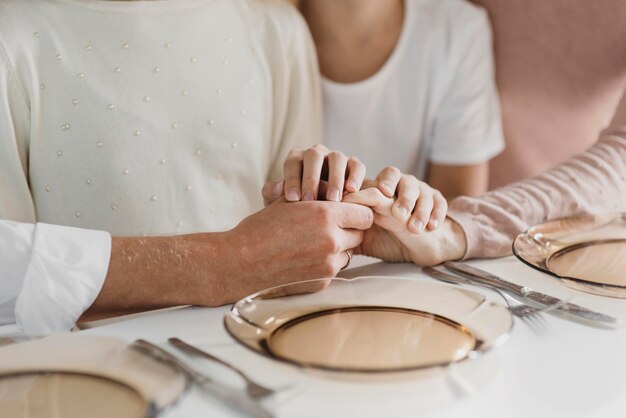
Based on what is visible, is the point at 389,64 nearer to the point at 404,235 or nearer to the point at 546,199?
the point at 546,199

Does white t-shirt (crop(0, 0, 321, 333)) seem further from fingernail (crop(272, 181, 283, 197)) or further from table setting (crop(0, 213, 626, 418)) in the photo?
table setting (crop(0, 213, 626, 418))

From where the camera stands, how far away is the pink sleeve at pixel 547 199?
93 cm

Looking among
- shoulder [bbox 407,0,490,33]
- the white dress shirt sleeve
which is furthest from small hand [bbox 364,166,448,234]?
shoulder [bbox 407,0,490,33]

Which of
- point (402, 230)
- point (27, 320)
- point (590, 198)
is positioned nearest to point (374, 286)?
point (402, 230)

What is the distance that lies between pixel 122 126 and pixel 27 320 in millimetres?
402

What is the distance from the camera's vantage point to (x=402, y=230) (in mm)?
890

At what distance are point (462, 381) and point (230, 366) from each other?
17 centimetres

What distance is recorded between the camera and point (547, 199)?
1.03 metres

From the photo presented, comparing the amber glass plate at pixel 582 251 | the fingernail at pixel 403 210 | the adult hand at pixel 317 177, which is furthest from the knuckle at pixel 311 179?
the amber glass plate at pixel 582 251

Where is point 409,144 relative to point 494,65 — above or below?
below

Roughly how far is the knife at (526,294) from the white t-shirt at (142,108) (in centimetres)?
45

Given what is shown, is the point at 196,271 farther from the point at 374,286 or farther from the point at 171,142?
the point at 171,142

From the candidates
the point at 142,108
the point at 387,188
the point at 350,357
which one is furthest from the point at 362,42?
the point at 350,357

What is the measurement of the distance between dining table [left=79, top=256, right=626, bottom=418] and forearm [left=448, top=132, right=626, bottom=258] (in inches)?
8.8
